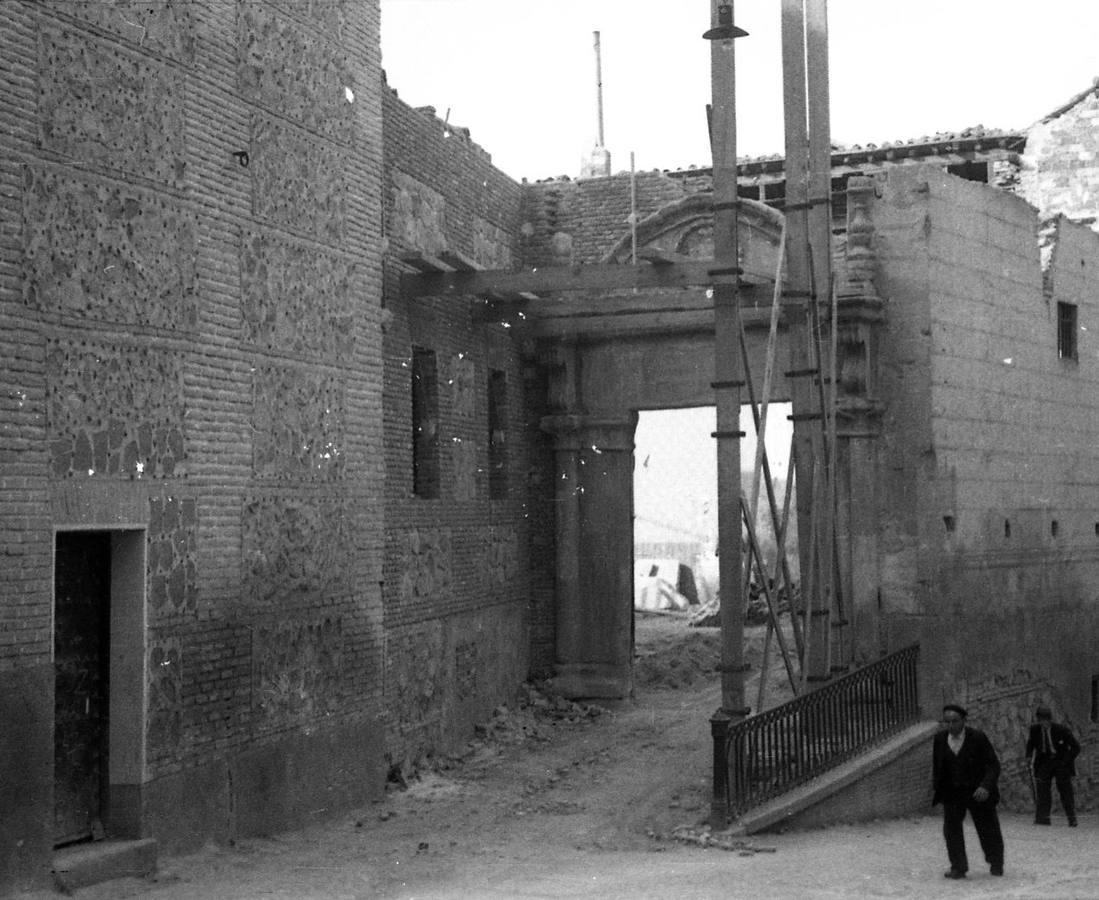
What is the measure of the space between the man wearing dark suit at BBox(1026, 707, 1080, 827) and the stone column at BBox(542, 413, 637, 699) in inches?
213

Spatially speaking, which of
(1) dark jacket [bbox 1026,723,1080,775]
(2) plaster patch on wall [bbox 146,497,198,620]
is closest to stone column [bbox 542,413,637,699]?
(1) dark jacket [bbox 1026,723,1080,775]

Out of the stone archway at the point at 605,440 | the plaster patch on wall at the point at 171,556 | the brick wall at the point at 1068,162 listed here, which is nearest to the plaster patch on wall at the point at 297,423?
the plaster patch on wall at the point at 171,556

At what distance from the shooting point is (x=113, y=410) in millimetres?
9820

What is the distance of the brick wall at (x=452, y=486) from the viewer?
14.4m

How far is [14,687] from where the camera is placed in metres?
8.78

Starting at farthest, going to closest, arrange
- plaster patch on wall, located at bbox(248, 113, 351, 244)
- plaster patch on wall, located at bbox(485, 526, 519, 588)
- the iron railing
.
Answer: plaster patch on wall, located at bbox(485, 526, 519, 588) → the iron railing → plaster patch on wall, located at bbox(248, 113, 351, 244)

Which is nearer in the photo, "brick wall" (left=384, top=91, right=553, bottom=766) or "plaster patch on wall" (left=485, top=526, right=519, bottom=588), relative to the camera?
"brick wall" (left=384, top=91, right=553, bottom=766)

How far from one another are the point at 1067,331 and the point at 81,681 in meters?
13.5

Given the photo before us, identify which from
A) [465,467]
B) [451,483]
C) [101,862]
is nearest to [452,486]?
[451,483]

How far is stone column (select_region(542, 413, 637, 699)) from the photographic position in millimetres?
18016

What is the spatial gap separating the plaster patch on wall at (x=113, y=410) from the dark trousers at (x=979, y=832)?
221 inches

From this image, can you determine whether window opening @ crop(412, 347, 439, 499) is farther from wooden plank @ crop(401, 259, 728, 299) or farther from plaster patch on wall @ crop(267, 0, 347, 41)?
plaster patch on wall @ crop(267, 0, 347, 41)

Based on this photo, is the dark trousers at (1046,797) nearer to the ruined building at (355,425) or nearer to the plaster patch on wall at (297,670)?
the ruined building at (355,425)

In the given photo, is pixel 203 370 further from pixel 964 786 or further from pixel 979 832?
pixel 979 832
